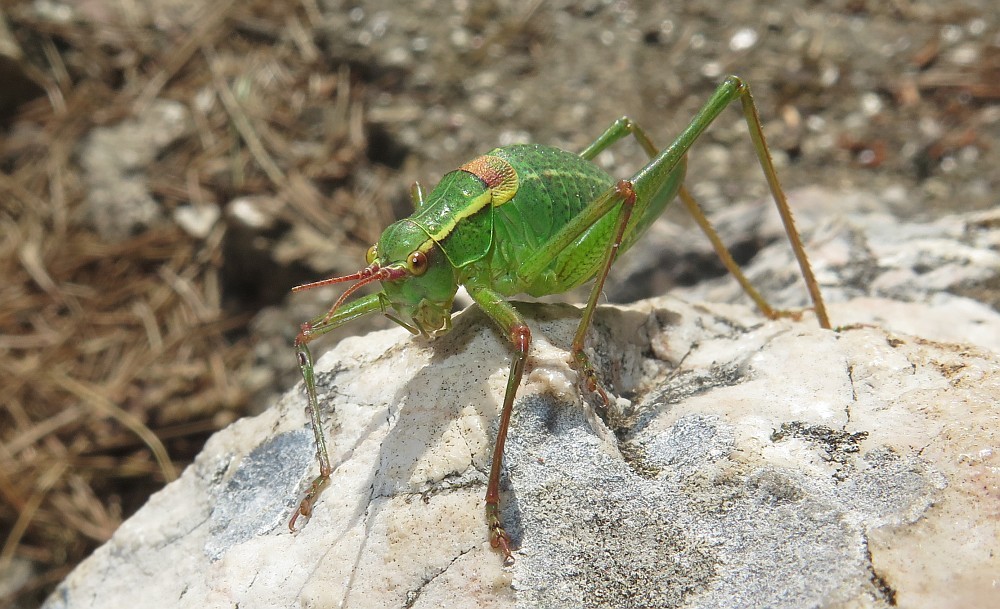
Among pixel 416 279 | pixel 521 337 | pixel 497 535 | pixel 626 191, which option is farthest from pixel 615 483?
pixel 626 191

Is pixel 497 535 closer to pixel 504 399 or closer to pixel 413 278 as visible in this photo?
pixel 504 399

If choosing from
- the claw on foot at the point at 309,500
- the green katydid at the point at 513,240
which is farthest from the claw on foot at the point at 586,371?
the claw on foot at the point at 309,500

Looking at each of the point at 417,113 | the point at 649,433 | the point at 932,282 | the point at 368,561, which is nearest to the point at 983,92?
the point at 932,282

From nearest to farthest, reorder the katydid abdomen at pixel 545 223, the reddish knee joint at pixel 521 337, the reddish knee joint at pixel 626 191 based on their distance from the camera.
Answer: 1. the reddish knee joint at pixel 521 337
2. the reddish knee joint at pixel 626 191
3. the katydid abdomen at pixel 545 223

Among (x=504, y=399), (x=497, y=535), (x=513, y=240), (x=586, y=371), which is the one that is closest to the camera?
(x=497, y=535)

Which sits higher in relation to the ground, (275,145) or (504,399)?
(504,399)

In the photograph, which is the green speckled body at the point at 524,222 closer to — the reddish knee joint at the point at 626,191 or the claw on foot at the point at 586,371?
the reddish knee joint at the point at 626,191

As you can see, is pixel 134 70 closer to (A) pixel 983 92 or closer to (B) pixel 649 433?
(B) pixel 649 433
